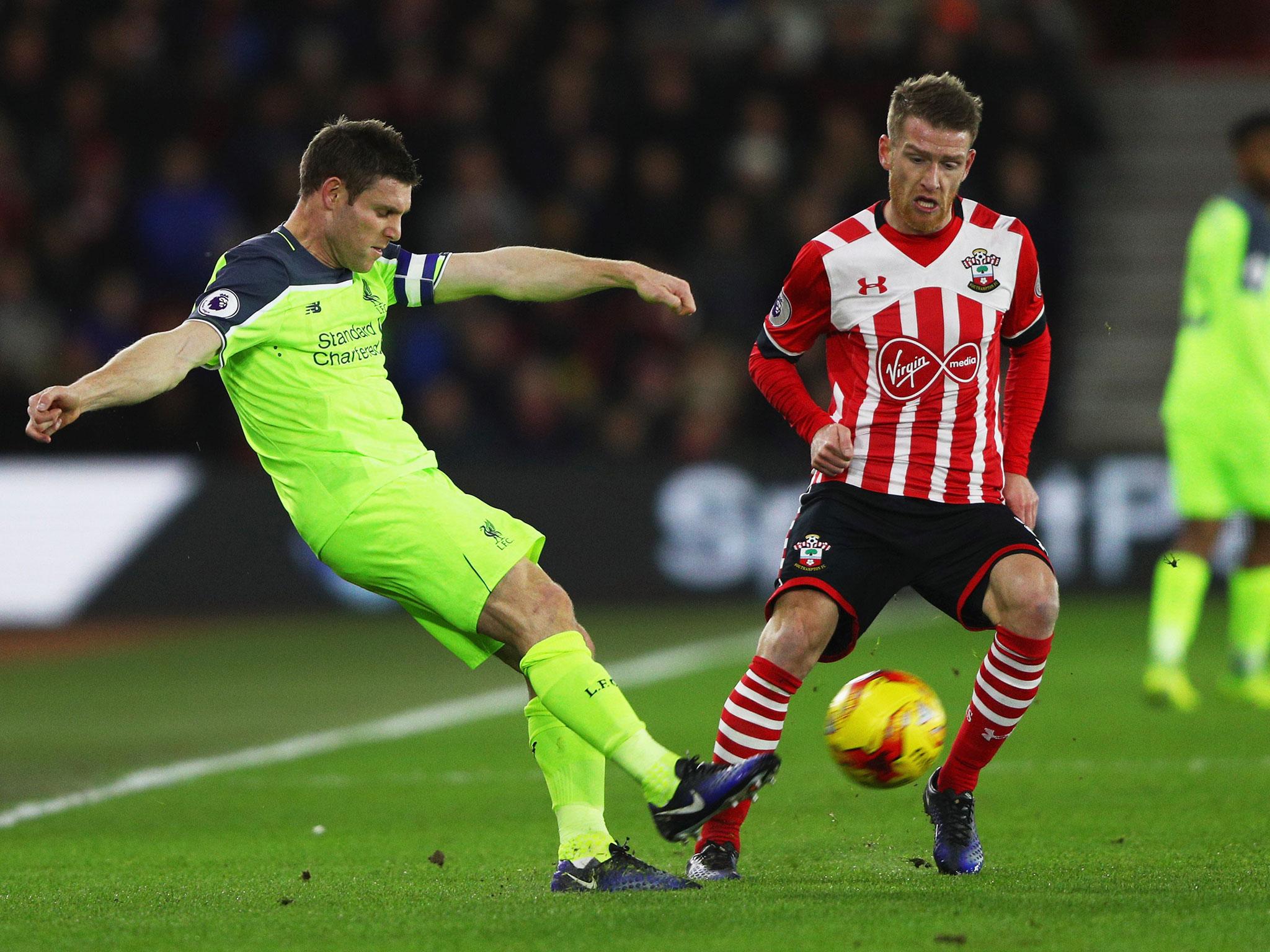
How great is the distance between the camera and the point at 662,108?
49.0 feet

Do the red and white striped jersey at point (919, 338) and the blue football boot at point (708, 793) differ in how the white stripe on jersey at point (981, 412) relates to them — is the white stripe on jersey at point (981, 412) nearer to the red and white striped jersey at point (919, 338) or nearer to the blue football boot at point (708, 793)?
the red and white striped jersey at point (919, 338)

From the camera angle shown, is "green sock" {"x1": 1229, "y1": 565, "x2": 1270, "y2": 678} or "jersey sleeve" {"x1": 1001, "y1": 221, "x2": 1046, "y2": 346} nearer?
"jersey sleeve" {"x1": 1001, "y1": 221, "x2": 1046, "y2": 346}

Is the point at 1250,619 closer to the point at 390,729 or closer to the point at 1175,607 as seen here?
the point at 1175,607

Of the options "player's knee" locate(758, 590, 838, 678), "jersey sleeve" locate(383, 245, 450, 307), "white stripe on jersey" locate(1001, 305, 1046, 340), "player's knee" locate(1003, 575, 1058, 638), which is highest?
"jersey sleeve" locate(383, 245, 450, 307)

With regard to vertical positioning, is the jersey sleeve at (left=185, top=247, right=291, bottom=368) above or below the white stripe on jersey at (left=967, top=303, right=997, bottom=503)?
above

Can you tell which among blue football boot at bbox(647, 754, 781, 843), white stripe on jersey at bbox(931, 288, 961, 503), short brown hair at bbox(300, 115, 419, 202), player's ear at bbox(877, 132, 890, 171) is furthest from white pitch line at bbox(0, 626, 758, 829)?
player's ear at bbox(877, 132, 890, 171)

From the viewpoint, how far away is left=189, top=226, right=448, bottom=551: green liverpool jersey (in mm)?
4824

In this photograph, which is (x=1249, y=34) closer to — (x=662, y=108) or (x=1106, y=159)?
(x=1106, y=159)

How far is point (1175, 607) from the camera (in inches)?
333

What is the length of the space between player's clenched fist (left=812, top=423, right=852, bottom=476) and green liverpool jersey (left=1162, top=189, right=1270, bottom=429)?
411cm

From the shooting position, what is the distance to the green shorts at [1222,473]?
8562 mm

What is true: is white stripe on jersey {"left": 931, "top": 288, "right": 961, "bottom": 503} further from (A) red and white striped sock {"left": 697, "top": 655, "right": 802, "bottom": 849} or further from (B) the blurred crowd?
(B) the blurred crowd

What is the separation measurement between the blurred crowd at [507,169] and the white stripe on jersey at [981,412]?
7790mm

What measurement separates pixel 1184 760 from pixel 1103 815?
4.07ft
